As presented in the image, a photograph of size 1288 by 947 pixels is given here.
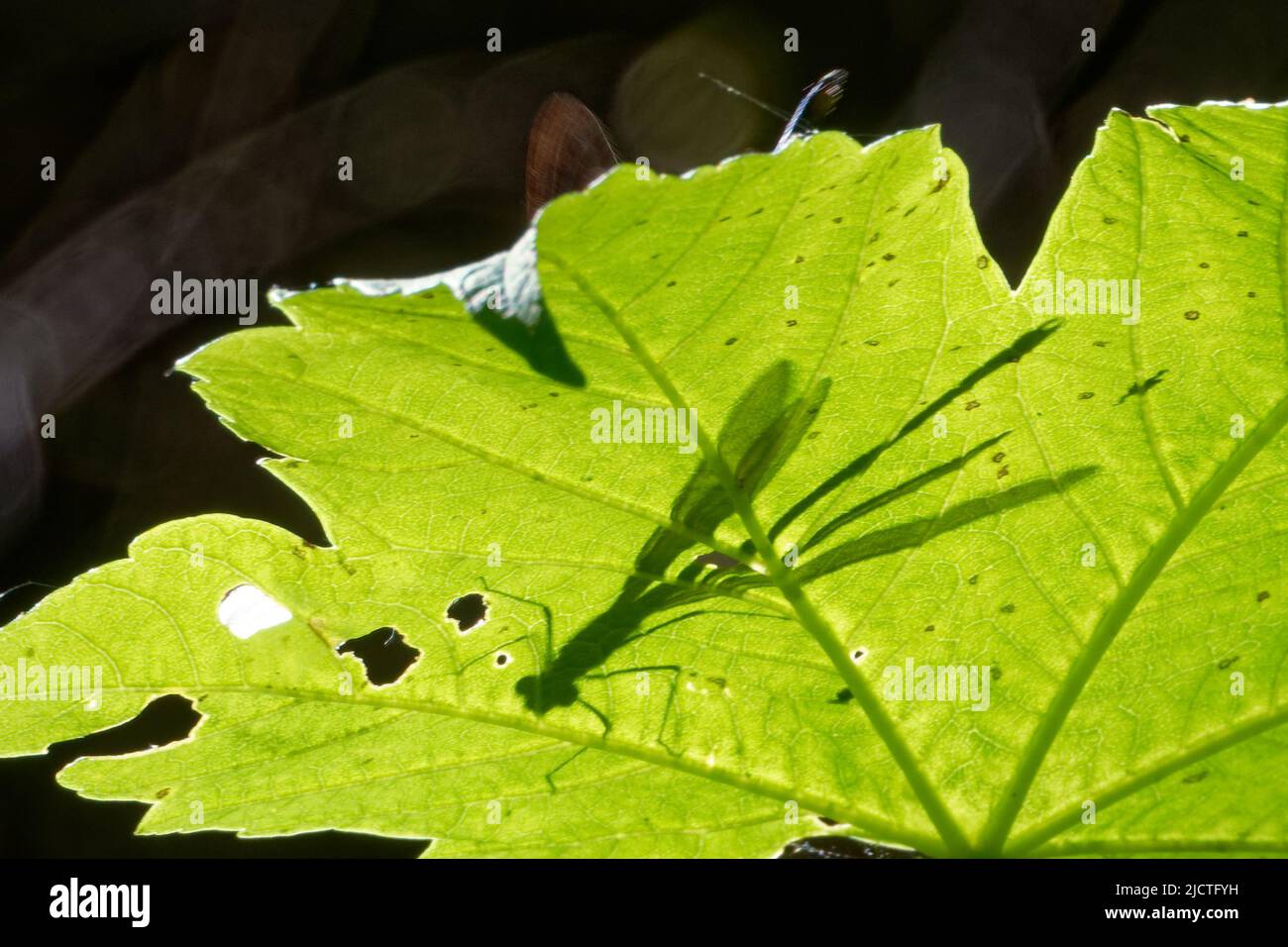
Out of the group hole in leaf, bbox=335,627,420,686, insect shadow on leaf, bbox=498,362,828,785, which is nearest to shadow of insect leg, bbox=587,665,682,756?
insect shadow on leaf, bbox=498,362,828,785

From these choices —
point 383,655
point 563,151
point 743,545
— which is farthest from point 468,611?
point 563,151

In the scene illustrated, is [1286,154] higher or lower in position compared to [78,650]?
higher

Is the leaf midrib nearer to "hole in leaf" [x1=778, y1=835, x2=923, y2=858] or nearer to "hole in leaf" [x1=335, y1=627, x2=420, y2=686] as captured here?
"hole in leaf" [x1=778, y1=835, x2=923, y2=858]

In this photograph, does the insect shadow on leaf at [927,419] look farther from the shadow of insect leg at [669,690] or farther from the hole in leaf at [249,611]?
the hole in leaf at [249,611]

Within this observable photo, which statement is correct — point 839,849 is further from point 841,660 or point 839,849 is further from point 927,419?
point 927,419

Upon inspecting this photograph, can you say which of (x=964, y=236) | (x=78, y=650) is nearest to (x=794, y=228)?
(x=964, y=236)
